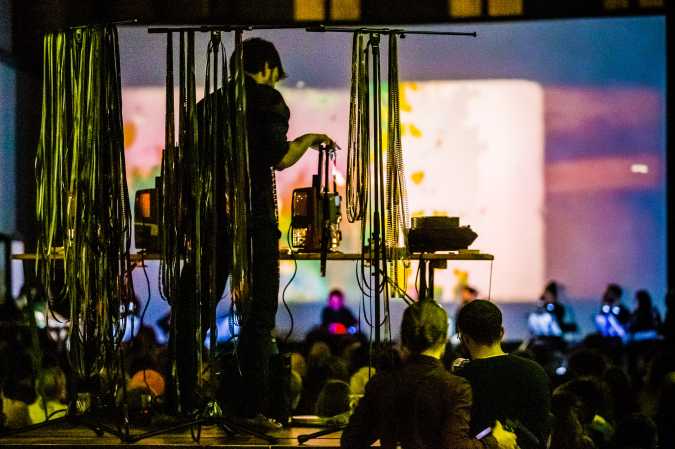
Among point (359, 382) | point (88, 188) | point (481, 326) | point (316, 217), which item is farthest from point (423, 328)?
point (359, 382)

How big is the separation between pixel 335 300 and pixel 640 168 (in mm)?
3488

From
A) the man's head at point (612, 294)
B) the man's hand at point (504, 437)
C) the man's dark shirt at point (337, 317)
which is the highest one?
the man's hand at point (504, 437)

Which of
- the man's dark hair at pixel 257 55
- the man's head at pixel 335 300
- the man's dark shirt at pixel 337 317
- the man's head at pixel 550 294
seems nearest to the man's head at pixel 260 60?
the man's dark hair at pixel 257 55

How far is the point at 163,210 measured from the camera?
3.82m

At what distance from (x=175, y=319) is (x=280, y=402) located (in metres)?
0.66

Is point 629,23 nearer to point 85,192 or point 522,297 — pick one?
point 522,297

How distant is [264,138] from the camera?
4008 millimetres

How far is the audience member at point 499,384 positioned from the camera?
3.07 m

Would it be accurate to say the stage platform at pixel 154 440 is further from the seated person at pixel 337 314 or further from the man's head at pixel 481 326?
the seated person at pixel 337 314

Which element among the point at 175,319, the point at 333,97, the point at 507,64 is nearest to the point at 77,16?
the point at 333,97

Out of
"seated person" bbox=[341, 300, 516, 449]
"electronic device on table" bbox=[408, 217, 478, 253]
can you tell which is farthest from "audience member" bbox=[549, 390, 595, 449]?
"seated person" bbox=[341, 300, 516, 449]

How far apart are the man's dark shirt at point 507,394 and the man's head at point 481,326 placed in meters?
0.07

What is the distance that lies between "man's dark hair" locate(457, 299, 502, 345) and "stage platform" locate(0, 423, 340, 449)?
2.72ft

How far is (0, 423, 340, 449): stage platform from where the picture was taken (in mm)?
3621
